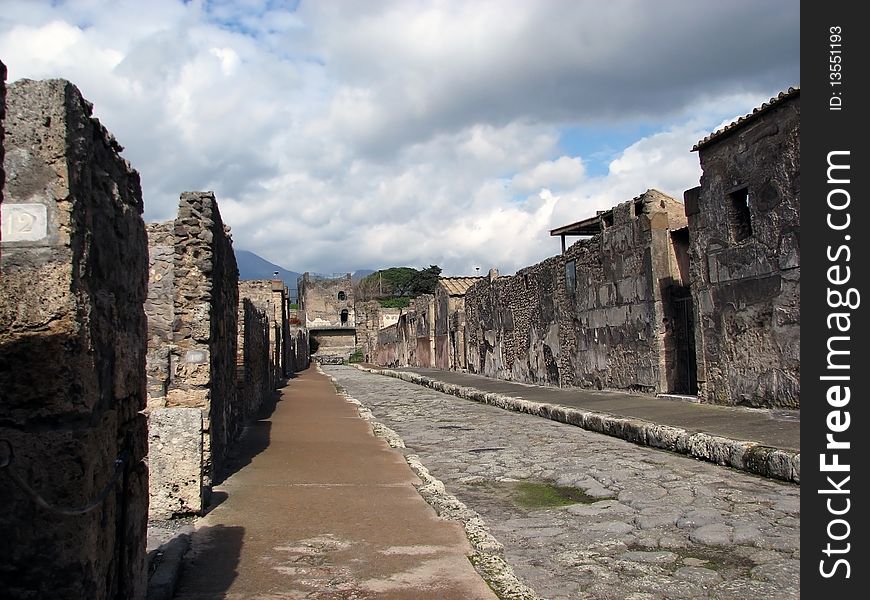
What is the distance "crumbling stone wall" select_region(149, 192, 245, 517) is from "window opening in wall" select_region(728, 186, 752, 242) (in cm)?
646

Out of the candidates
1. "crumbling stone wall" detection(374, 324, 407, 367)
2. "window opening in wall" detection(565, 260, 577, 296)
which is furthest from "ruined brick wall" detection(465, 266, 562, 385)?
"crumbling stone wall" detection(374, 324, 407, 367)

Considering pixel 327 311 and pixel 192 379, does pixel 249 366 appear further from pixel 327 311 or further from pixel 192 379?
pixel 327 311

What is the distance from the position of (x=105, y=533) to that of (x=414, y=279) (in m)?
72.8

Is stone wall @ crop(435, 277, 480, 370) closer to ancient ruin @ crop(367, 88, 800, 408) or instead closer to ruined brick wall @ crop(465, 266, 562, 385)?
ruined brick wall @ crop(465, 266, 562, 385)

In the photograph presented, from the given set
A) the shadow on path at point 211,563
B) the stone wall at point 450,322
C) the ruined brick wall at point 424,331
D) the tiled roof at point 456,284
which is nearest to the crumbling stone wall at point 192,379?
the shadow on path at point 211,563

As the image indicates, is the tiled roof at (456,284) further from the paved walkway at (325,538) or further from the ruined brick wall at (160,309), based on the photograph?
the ruined brick wall at (160,309)

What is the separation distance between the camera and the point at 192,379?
5.67 m

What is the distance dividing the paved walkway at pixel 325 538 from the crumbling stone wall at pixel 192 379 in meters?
0.28

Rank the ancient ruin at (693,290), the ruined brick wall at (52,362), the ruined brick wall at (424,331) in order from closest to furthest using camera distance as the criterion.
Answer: the ruined brick wall at (52,362), the ancient ruin at (693,290), the ruined brick wall at (424,331)

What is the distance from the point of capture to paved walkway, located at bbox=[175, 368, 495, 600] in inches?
135

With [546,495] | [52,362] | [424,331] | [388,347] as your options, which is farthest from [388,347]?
[52,362]

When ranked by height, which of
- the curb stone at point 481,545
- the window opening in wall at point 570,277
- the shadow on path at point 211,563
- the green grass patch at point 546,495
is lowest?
the green grass patch at point 546,495

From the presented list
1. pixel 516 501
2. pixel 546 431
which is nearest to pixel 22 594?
pixel 516 501

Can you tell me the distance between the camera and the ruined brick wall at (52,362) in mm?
2117
